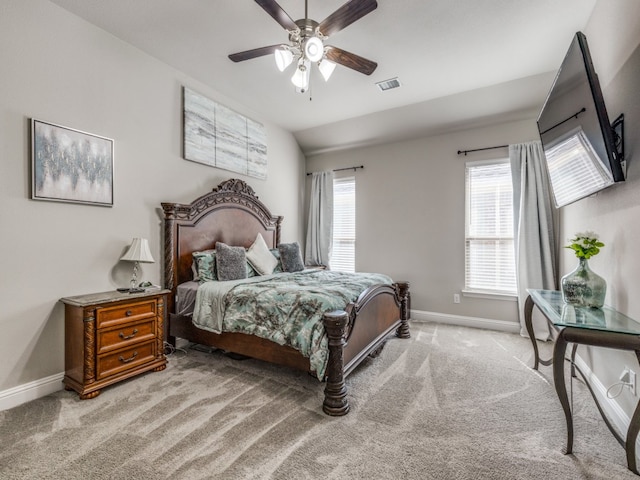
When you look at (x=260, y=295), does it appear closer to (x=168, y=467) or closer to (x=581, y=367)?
(x=168, y=467)

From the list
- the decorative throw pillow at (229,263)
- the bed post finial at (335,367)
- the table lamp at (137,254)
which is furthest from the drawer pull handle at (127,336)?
the bed post finial at (335,367)


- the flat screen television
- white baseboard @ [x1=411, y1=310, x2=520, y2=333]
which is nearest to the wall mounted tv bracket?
the flat screen television

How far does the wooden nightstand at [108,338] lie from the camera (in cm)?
226

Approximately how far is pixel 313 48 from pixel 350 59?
0.40 m

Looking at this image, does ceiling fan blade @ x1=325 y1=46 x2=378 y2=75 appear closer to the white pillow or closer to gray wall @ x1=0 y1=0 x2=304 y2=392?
gray wall @ x1=0 y1=0 x2=304 y2=392

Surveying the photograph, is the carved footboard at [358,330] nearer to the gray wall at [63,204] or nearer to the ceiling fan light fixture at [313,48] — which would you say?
the ceiling fan light fixture at [313,48]

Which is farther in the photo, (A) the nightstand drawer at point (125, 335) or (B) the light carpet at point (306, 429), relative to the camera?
(A) the nightstand drawer at point (125, 335)

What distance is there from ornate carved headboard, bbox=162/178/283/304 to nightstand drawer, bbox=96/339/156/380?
75cm

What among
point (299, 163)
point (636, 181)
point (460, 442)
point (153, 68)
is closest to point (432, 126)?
point (299, 163)

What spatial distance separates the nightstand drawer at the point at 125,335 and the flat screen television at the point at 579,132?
3.57 m

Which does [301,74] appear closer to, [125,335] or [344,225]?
[125,335]

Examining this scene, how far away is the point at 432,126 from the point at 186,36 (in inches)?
128

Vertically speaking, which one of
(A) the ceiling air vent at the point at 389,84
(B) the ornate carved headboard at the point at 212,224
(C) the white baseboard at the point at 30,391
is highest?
(A) the ceiling air vent at the point at 389,84

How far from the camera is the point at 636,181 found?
179cm
